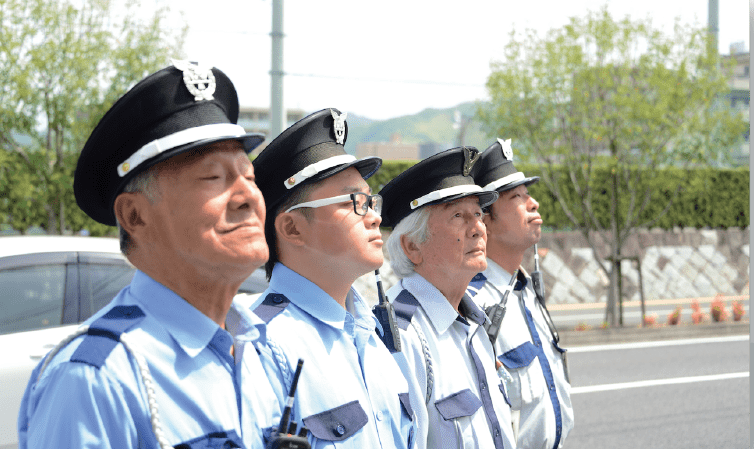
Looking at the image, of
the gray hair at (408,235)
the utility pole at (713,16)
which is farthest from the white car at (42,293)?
the utility pole at (713,16)

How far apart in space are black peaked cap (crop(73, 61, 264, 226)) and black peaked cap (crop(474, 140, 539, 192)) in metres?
2.23

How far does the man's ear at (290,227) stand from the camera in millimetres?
2287

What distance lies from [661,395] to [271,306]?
24.0 ft

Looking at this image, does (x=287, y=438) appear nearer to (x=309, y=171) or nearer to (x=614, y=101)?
(x=309, y=171)

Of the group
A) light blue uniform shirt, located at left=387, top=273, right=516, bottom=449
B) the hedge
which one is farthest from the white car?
the hedge

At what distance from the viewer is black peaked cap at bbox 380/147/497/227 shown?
3059 millimetres

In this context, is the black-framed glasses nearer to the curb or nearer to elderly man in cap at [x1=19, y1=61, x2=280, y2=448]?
elderly man in cap at [x1=19, y1=61, x2=280, y2=448]

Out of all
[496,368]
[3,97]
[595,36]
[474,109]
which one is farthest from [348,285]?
[474,109]

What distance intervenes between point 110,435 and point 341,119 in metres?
1.31

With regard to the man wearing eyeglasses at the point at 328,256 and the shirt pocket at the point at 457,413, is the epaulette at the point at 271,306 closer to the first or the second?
the man wearing eyeglasses at the point at 328,256

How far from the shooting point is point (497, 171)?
12.3 feet

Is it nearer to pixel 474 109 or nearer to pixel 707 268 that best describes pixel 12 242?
pixel 474 109

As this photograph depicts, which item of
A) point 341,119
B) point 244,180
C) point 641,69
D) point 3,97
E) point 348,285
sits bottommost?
point 348,285

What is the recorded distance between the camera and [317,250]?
2.27 meters
